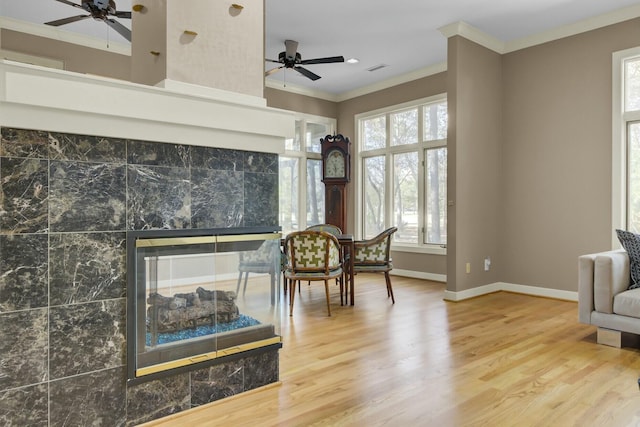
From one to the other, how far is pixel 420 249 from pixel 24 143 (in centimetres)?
517

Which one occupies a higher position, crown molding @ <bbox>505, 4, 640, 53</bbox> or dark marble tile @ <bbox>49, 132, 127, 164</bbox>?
crown molding @ <bbox>505, 4, 640, 53</bbox>

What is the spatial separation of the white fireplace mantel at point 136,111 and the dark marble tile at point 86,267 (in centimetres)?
46

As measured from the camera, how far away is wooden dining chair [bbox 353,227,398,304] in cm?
454

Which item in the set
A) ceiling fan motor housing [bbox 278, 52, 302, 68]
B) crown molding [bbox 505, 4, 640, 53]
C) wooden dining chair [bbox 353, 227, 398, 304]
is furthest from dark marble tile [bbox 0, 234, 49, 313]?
crown molding [bbox 505, 4, 640, 53]

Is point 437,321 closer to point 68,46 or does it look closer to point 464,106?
point 464,106

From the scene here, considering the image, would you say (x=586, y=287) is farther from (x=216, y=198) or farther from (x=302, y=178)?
(x=302, y=178)

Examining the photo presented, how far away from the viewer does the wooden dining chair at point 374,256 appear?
14.9 ft

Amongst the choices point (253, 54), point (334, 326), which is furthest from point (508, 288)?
point (253, 54)

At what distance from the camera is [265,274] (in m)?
2.36

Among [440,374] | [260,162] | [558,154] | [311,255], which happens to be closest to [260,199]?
[260,162]

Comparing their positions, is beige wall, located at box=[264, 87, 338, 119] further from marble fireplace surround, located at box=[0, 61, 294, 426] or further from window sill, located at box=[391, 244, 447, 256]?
marble fireplace surround, located at box=[0, 61, 294, 426]

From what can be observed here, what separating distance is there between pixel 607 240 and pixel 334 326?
2.96 metres

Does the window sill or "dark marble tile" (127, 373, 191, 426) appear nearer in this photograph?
"dark marble tile" (127, 373, 191, 426)

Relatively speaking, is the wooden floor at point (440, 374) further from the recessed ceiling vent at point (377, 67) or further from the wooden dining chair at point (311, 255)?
the recessed ceiling vent at point (377, 67)
